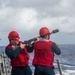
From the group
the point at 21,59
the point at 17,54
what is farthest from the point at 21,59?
the point at 17,54

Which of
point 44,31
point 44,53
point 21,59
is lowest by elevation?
point 21,59

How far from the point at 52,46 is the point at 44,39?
28 centimetres

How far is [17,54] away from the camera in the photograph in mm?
9492

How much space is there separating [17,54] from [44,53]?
27.6 inches

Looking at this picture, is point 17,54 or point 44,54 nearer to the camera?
point 17,54

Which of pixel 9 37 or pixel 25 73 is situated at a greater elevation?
pixel 9 37

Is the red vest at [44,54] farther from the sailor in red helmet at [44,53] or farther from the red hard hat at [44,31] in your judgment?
the red hard hat at [44,31]

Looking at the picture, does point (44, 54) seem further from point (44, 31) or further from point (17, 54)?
point (17, 54)

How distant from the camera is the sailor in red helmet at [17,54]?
950 cm

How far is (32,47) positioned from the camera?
9836mm

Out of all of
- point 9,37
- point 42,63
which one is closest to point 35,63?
point 42,63

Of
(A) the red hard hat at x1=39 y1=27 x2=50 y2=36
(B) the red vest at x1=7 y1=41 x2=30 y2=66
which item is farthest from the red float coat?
(A) the red hard hat at x1=39 y1=27 x2=50 y2=36

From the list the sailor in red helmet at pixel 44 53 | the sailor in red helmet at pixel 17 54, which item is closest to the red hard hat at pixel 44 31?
the sailor in red helmet at pixel 44 53

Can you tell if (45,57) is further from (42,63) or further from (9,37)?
(9,37)
